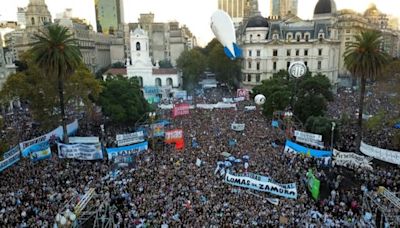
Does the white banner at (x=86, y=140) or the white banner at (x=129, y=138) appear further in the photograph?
the white banner at (x=86, y=140)

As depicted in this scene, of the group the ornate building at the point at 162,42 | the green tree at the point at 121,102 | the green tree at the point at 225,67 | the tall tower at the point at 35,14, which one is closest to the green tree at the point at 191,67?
the green tree at the point at 225,67

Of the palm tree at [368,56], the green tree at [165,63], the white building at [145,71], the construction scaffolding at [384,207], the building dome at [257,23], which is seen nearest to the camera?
the construction scaffolding at [384,207]

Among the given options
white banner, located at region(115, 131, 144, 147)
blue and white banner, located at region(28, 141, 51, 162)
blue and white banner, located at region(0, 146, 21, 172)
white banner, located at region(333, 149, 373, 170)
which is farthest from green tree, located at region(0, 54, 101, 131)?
white banner, located at region(333, 149, 373, 170)

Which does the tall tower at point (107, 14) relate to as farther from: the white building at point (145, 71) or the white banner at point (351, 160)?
the white banner at point (351, 160)

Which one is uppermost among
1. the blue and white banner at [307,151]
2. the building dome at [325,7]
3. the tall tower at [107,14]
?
the tall tower at [107,14]

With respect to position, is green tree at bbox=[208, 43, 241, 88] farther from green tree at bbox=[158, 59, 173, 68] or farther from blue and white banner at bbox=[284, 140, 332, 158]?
blue and white banner at bbox=[284, 140, 332, 158]

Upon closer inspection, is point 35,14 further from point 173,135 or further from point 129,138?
point 173,135

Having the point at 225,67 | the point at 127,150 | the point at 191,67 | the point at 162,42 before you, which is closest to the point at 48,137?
→ the point at 127,150
